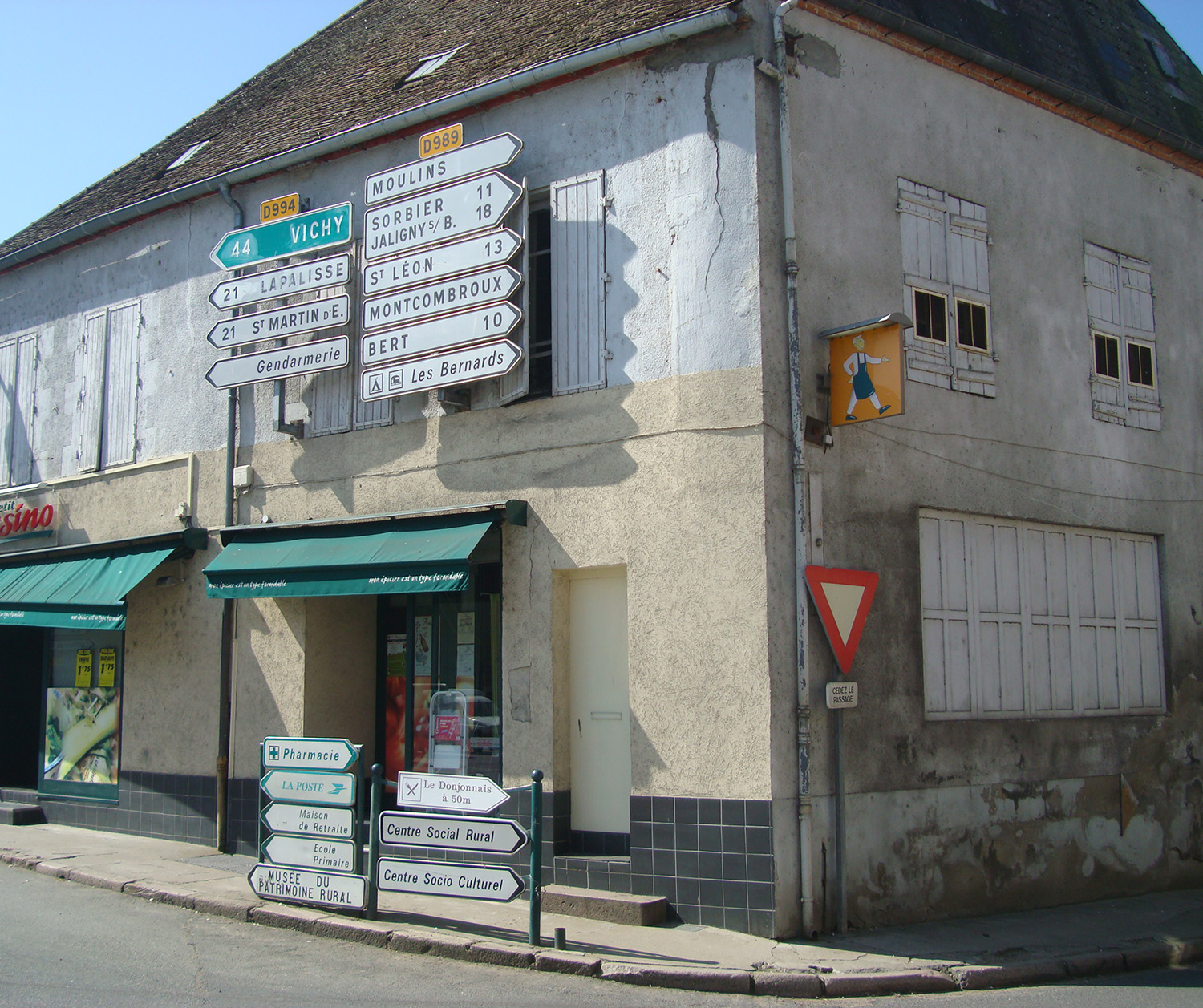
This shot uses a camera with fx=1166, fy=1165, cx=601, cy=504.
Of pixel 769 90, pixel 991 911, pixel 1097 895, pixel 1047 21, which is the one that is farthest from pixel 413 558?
pixel 1047 21

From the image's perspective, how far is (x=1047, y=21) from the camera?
41.3 ft

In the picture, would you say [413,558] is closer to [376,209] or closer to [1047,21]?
[376,209]

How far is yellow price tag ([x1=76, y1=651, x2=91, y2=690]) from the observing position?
13.8 metres

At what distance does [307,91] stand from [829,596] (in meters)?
9.65

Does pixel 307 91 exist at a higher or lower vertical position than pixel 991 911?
higher

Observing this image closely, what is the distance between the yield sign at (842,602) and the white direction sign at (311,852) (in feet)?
12.7

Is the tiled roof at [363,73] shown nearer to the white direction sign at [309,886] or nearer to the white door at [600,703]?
the white door at [600,703]

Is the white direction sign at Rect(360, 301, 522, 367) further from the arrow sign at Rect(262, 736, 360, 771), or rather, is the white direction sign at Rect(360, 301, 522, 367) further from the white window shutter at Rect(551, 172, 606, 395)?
the arrow sign at Rect(262, 736, 360, 771)

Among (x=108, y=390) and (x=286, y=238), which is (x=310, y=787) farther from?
(x=108, y=390)

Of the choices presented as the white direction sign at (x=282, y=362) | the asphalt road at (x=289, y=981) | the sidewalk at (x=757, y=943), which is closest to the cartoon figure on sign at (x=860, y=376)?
the sidewalk at (x=757, y=943)

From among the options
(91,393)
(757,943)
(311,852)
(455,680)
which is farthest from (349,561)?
(91,393)

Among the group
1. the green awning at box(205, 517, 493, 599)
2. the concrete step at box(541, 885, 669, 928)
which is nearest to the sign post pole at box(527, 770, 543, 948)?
the concrete step at box(541, 885, 669, 928)

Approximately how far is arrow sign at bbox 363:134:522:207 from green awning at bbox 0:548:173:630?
14.9ft

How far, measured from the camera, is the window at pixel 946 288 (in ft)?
33.2
